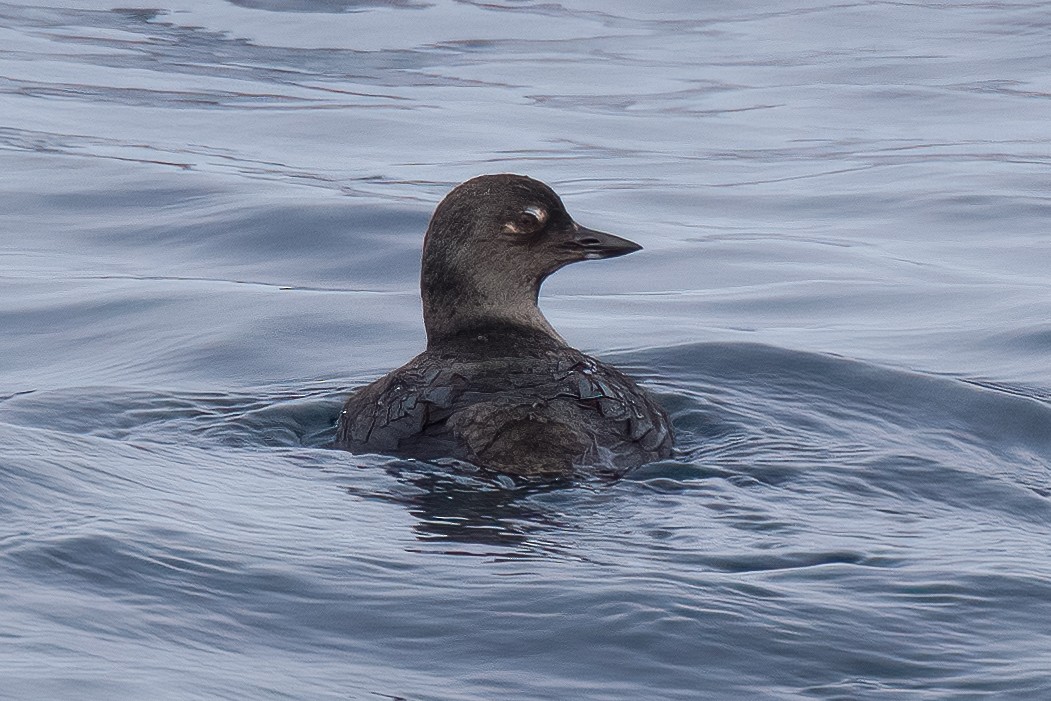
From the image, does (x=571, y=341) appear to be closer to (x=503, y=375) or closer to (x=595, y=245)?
(x=595, y=245)

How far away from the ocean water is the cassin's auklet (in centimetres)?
13

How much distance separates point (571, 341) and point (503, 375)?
274 centimetres

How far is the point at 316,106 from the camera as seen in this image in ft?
55.9

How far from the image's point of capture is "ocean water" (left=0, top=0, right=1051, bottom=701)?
434cm

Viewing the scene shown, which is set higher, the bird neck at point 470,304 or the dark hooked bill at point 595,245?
the dark hooked bill at point 595,245

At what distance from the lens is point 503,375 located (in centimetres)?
602

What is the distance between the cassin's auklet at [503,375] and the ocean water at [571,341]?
13 centimetres

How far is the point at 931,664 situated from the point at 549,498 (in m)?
1.53

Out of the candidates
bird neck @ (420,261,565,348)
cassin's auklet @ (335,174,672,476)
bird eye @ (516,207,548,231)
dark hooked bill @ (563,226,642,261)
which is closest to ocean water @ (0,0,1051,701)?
cassin's auklet @ (335,174,672,476)

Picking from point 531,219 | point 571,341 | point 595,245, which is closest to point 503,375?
point 531,219

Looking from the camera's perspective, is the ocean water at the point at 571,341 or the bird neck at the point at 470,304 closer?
the ocean water at the point at 571,341

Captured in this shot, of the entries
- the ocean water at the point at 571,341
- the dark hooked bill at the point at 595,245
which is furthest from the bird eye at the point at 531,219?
the ocean water at the point at 571,341

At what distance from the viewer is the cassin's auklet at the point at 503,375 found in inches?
224

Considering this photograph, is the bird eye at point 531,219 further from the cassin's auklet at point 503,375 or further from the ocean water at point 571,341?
the ocean water at point 571,341
